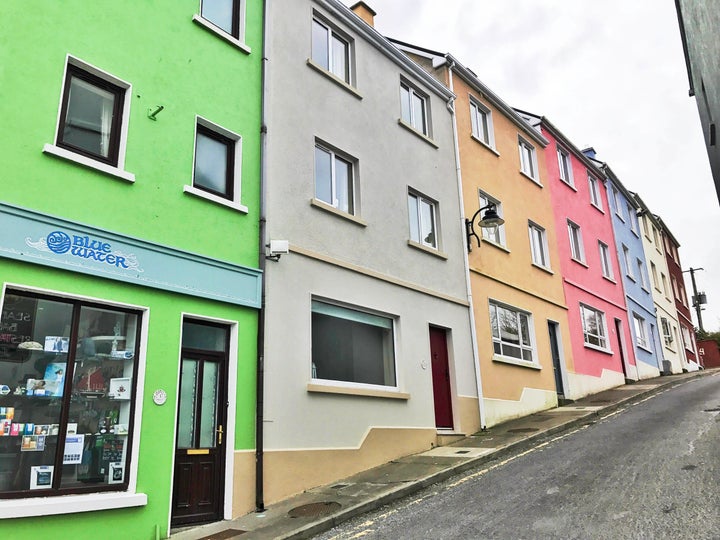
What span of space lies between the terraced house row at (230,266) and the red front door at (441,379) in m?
0.06

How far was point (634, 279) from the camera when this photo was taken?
88.0 feet

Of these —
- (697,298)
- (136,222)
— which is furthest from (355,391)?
(697,298)

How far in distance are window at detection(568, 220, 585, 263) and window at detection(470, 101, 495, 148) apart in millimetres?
5780

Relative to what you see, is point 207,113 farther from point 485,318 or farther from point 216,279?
point 485,318

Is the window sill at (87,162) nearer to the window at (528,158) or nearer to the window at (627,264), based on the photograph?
the window at (528,158)

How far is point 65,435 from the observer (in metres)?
6.88

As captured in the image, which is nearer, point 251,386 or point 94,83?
point 94,83

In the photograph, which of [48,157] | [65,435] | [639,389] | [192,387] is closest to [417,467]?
[192,387]

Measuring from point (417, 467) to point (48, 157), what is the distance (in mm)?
7501

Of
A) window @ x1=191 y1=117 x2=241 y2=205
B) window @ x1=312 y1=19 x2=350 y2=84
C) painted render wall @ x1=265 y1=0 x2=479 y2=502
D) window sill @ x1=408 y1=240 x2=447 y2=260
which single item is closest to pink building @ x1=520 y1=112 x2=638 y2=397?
painted render wall @ x1=265 y1=0 x2=479 y2=502

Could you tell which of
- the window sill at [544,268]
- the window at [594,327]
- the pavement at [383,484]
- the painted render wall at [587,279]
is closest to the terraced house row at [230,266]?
the pavement at [383,484]

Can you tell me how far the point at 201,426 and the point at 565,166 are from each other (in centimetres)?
1889

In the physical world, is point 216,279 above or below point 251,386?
above

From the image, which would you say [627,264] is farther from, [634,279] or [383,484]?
[383,484]
